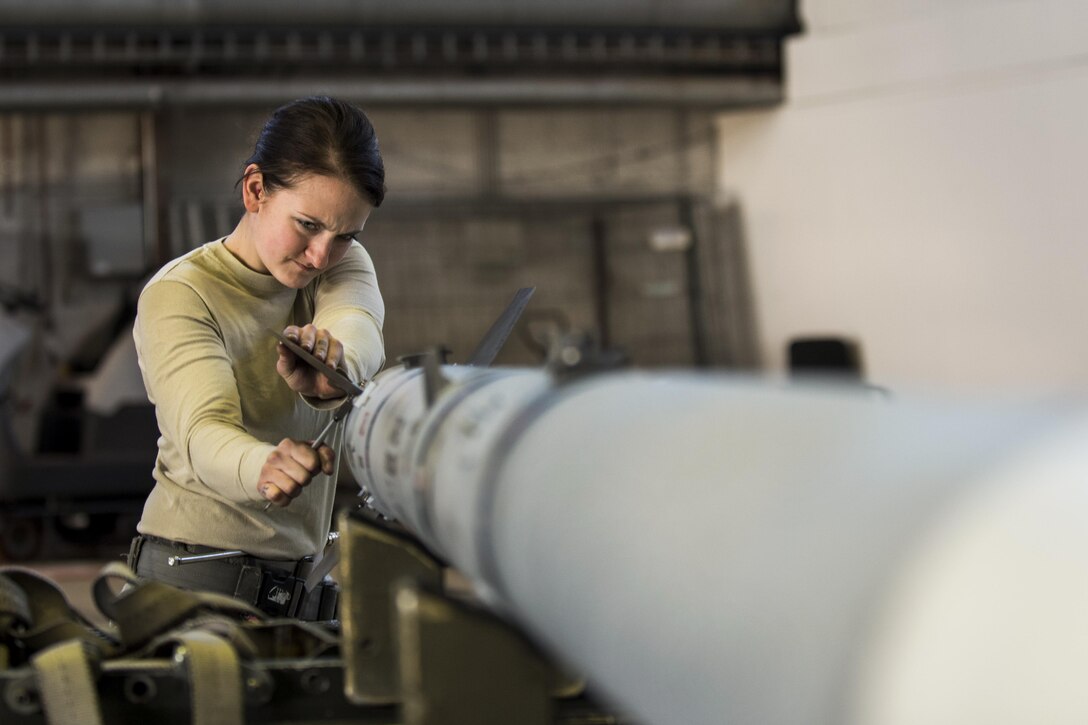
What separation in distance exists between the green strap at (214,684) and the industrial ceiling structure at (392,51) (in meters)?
6.16

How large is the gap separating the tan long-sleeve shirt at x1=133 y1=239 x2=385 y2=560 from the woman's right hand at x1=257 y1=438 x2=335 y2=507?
0.12 m

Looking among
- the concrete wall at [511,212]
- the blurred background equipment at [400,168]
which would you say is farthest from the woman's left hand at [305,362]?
the concrete wall at [511,212]

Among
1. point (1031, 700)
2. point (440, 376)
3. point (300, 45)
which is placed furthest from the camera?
point (300, 45)

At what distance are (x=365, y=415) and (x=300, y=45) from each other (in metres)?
5.91

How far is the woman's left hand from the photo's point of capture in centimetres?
156

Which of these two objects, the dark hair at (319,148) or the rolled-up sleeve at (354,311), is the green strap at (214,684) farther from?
the dark hair at (319,148)

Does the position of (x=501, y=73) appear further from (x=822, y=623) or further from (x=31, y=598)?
(x=822, y=623)

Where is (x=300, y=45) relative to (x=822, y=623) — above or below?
above

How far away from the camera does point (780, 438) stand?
603mm

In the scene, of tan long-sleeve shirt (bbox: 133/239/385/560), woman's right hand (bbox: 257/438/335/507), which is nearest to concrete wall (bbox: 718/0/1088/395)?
tan long-sleeve shirt (bbox: 133/239/385/560)

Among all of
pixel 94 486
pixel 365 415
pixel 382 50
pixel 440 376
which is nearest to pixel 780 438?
pixel 440 376

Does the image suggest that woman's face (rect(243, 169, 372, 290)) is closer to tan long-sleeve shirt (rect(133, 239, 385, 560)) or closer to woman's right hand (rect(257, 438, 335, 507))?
tan long-sleeve shirt (rect(133, 239, 385, 560))

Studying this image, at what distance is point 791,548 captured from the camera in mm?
525

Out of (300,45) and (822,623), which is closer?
(822,623)
